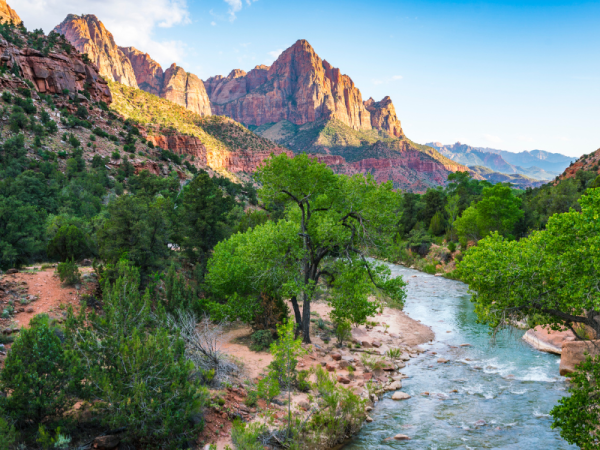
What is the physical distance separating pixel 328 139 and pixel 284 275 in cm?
17606

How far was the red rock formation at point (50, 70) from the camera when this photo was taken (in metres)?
52.0

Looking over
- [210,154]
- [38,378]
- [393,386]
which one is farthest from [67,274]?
[210,154]

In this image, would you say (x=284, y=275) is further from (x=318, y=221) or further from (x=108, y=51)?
(x=108, y=51)

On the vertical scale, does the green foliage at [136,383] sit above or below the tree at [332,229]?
below

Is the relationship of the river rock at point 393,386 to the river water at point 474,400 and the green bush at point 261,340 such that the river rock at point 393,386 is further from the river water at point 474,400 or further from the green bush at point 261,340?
Result: the green bush at point 261,340

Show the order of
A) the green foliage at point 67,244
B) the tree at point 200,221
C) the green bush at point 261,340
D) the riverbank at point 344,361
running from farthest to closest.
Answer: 1. the tree at point 200,221
2. the green foliage at point 67,244
3. the green bush at point 261,340
4. the riverbank at point 344,361

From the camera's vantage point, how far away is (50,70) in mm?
56500

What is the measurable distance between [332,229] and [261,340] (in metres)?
6.48

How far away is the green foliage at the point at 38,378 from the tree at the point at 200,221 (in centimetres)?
1702

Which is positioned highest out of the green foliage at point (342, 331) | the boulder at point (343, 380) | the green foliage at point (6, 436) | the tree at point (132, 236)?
the tree at point (132, 236)

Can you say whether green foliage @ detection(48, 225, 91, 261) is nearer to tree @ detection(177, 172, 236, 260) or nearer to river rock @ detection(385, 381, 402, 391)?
tree @ detection(177, 172, 236, 260)

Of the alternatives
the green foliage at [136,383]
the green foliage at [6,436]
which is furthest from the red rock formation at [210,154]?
the green foliage at [6,436]

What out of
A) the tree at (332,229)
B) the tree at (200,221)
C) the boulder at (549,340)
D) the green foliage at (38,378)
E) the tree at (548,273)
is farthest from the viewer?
the tree at (200,221)

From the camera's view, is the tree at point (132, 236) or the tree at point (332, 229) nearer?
the tree at point (332, 229)
